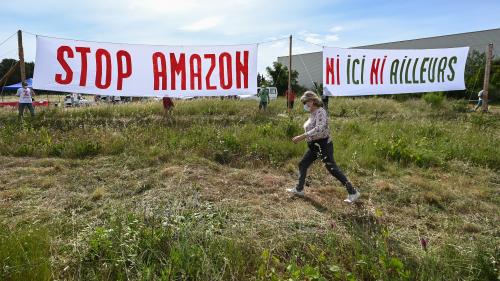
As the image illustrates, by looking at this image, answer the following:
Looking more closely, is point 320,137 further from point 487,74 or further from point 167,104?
point 487,74

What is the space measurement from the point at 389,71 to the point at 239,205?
10.4 m

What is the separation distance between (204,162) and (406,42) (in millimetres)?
36441

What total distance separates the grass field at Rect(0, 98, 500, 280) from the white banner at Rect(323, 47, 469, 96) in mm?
3247

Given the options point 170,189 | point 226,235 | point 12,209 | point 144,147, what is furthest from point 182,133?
point 226,235

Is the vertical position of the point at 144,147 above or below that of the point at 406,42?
below

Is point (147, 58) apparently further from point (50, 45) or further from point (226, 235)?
point (226, 235)

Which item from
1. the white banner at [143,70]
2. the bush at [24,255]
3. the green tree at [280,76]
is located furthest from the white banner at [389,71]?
→ the green tree at [280,76]

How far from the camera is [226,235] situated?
133 inches

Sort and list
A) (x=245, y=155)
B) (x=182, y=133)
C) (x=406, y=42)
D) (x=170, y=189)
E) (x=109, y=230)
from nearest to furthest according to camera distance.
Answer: (x=109, y=230) < (x=170, y=189) < (x=245, y=155) < (x=182, y=133) < (x=406, y=42)

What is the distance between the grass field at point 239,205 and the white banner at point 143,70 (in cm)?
126

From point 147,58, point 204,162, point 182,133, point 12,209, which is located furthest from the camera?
point 147,58

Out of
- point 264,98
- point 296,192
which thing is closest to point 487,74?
point 264,98

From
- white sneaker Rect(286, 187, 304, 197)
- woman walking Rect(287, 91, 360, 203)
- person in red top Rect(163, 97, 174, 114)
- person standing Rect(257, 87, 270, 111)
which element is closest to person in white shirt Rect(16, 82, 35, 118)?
person in red top Rect(163, 97, 174, 114)

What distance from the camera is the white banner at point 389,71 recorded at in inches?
474
